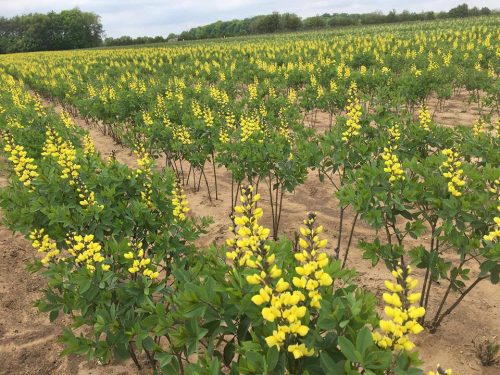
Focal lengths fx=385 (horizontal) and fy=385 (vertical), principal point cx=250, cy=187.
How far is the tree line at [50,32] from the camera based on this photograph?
7536 cm

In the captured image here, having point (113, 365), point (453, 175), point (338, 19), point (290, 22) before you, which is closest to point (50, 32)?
point (290, 22)

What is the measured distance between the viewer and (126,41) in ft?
266

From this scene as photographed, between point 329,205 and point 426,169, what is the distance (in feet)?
14.0

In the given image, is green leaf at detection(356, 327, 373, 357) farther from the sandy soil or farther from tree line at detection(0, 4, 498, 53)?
tree line at detection(0, 4, 498, 53)

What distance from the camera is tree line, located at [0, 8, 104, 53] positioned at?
75.4 meters

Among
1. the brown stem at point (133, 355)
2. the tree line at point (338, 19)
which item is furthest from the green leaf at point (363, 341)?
the tree line at point (338, 19)

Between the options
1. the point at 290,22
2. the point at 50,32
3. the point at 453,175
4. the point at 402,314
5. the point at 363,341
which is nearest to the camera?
the point at 402,314

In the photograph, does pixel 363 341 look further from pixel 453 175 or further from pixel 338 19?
pixel 338 19

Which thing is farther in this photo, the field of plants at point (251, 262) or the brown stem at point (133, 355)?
the brown stem at point (133, 355)

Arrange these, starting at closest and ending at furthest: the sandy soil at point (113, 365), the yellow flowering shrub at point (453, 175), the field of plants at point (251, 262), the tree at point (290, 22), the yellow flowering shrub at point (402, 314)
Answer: the yellow flowering shrub at point (402, 314) → the field of plants at point (251, 262) → the yellow flowering shrub at point (453, 175) → the sandy soil at point (113, 365) → the tree at point (290, 22)

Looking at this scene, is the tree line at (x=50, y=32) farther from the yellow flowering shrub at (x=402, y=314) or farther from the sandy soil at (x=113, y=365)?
the yellow flowering shrub at (x=402, y=314)

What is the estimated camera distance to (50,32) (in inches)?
3059

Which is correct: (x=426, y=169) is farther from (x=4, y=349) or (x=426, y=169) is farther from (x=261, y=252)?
(x=4, y=349)

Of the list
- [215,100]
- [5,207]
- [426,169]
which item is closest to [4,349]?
[5,207]
